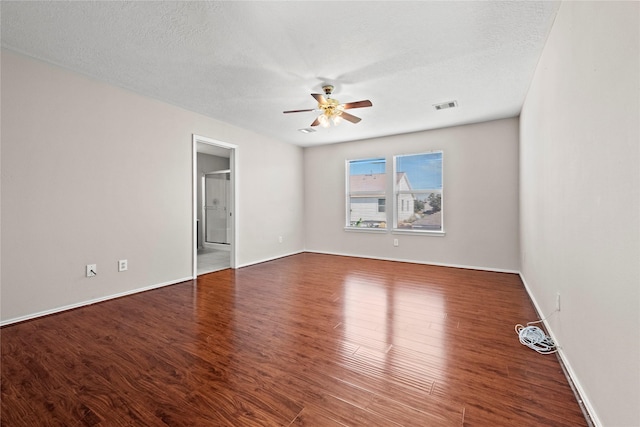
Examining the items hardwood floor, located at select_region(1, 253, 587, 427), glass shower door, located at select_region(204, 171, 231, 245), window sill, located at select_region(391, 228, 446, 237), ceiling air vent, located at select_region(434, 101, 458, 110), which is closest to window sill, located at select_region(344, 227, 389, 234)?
window sill, located at select_region(391, 228, 446, 237)

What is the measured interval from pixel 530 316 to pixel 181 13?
3.83 meters

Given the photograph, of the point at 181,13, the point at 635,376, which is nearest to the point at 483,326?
the point at 635,376

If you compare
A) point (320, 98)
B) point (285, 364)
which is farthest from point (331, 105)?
point (285, 364)

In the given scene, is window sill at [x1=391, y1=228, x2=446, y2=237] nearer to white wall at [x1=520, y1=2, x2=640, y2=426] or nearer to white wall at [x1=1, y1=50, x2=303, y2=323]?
white wall at [x1=520, y1=2, x2=640, y2=426]

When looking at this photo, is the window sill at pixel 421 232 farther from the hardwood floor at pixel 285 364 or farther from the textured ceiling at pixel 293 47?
the textured ceiling at pixel 293 47

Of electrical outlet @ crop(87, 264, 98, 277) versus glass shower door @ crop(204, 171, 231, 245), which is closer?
electrical outlet @ crop(87, 264, 98, 277)

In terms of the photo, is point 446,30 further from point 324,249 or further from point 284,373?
point 324,249

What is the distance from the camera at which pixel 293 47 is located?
236 cm

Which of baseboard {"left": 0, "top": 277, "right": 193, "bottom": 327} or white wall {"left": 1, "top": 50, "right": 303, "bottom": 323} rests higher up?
white wall {"left": 1, "top": 50, "right": 303, "bottom": 323}

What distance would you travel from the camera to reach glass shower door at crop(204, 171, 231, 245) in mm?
6426

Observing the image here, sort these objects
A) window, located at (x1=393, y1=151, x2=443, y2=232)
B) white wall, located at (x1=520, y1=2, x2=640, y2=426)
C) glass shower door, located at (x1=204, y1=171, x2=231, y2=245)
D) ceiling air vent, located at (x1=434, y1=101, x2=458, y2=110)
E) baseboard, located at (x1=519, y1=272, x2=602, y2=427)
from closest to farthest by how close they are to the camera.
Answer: white wall, located at (x1=520, y1=2, x2=640, y2=426) < baseboard, located at (x1=519, y1=272, x2=602, y2=427) < ceiling air vent, located at (x1=434, y1=101, x2=458, y2=110) < window, located at (x1=393, y1=151, x2=443, y2=232) < glass shower door, located at (x1=204, y1=171, x2=231, y2=245)

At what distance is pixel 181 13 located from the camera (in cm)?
197

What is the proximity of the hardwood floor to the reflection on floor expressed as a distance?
4.83ft

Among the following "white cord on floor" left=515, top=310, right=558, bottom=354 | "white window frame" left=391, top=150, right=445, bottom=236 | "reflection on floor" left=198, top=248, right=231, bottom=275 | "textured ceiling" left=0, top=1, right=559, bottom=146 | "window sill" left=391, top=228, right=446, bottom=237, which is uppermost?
"textured ceiling" left=0, top=1, right=559, bottom=146
